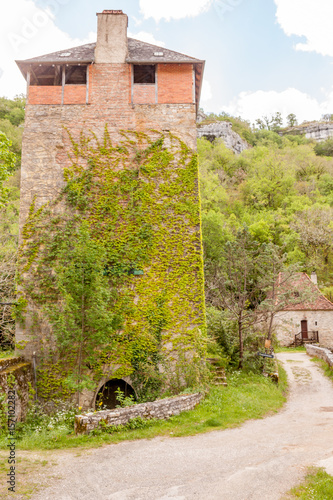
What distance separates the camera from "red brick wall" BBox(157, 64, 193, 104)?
14.2m

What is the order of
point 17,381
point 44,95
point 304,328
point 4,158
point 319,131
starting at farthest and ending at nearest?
point 319,131 → point 304,328 → point 44,95 → point 4,158 → point 17,381

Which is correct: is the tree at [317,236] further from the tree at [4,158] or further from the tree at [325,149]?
the tree at [325,149]

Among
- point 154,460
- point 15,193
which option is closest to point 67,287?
point 154,460

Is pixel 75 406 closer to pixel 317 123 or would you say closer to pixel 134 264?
pixel 134 264

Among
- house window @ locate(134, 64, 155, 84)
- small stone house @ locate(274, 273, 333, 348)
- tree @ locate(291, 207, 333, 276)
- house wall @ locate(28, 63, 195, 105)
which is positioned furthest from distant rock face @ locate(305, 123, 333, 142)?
house wall @ locate(28, 63, 195, 105)

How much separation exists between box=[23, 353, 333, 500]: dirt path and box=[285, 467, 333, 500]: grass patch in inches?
6.7

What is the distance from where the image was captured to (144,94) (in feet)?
46.6

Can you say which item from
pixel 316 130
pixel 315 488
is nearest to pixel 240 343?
pixel 315 488

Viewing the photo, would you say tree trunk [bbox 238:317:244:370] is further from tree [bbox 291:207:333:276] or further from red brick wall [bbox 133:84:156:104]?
tree [bbox 291:207:333:276]

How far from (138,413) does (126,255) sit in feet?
18.1

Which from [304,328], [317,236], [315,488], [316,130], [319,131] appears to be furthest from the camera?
[316,130]

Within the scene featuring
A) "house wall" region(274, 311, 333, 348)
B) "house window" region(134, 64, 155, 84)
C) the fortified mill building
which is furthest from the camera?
"house wall" region(274, 311, 333, 348)

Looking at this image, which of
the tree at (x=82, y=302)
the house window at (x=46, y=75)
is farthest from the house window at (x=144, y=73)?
the tree at (x=82, y=302)

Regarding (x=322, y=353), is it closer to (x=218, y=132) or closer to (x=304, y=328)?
(x=304, y=328)
